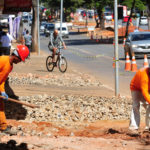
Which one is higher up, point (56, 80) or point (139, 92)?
point (139, 92)

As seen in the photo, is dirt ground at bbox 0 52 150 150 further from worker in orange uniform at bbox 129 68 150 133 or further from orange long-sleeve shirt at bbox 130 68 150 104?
orange long-sleeve shirt at bbox 130 68 150 104

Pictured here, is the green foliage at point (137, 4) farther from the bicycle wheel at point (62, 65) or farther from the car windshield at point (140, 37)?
the bicycle wheel at point (62, 65)

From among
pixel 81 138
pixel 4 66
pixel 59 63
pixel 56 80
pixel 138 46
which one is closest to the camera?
pixel 4 66

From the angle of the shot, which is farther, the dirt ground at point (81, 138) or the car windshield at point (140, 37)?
the car windshield at point (140, 37)

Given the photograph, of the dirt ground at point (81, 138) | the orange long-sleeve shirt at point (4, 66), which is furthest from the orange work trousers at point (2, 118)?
the orange long-sleeve shirt at point (4, 66)

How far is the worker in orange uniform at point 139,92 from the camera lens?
32.3ft

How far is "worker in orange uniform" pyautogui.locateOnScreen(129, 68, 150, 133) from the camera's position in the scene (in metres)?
9.84

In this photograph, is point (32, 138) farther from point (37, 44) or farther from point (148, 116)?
point (37, 44)

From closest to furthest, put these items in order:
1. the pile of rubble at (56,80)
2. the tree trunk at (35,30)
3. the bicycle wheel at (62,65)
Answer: the pile of rubble at (56,80) → the bicycle wheel at (62,65) → the tree trunk at (35,30)

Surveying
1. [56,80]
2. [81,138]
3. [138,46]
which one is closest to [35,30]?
[138,46]

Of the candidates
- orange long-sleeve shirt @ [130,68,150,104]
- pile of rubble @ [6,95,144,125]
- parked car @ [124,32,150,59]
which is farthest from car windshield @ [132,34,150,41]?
orange long-sleeve shirt @ [130,68,150,104]

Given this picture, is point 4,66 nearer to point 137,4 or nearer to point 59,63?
point 59,63

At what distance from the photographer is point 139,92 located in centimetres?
1055

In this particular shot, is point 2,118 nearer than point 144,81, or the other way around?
point 144,81
